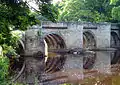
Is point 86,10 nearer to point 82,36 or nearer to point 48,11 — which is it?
point 82,36

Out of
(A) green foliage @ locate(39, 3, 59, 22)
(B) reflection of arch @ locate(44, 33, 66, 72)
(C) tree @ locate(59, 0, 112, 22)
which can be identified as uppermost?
(C) tree @ locate(59, 0, 112, 22)

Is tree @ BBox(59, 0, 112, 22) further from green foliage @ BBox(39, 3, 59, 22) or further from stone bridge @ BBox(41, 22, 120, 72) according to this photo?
green foliage @ BBox(39, 3, 59, 22)

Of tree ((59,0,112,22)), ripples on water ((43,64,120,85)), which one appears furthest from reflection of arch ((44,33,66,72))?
ripples on water ((43,64,120,85))

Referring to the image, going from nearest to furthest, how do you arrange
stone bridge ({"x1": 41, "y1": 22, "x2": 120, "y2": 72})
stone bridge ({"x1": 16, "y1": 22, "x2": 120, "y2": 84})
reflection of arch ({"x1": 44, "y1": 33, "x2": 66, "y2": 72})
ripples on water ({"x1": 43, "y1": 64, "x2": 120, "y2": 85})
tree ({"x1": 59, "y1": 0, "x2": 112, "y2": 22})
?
ripples on water ({"x1": 43, "y1": 64, "x2": 120, "y2": 85}) < reflection of arch ({"x1": 44, "y1": 33, "x2": 66, "y2": 72}) < stone bridge ({"x1": 16, "y1": 22, "x2": 120, "y2": 84}) < stone bridge ({"x1": 41, "y1": 22, "x2": 120, "y2": 72}) < tree ({"x1": 59, "y1": 0, "x2": 112, "y2": 22})

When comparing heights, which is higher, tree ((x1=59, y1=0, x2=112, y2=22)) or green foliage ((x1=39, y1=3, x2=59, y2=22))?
tree ((x1=59, y1=0, x2=112, y2=22))

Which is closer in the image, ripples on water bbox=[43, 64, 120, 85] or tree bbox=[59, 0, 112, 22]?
ripples on water bbox=[43, 64, 120, 85]

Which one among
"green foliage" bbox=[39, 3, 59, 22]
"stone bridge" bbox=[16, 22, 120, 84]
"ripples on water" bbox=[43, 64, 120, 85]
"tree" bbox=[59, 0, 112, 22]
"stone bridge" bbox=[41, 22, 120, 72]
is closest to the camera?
"green foliage" bbox=[39, 3, 59, 22]

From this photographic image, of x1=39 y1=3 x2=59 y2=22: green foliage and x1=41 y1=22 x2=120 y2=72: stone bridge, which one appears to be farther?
x1=41 y1=22 x2=120 y2=72: stone bridge

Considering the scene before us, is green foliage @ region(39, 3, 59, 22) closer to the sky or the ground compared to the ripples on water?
closer to the sky

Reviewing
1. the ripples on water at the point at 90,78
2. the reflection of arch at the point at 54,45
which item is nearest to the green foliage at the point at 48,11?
the ripples on water at the point at 90,78

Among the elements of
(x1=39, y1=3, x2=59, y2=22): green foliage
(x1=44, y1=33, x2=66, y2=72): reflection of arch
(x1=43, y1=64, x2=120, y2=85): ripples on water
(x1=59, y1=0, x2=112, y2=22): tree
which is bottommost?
(x1=43, y1=64, x2=120, y2=85): ripples on water

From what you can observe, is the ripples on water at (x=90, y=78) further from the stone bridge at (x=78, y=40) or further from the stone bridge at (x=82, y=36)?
the stone bridge at (x=82, y=36)

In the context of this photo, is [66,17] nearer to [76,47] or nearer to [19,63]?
[76,47]

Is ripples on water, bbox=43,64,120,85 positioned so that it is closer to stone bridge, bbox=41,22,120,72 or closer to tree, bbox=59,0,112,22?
stone bridge, bbox=41,22,120,72
